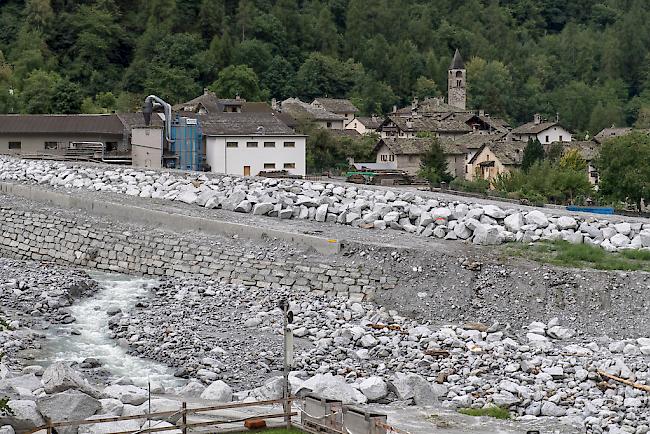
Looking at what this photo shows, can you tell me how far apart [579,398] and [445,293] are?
5961 mm

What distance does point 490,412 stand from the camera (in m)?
17.3

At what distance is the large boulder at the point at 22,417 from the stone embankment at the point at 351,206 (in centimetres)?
1294

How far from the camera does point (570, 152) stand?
5600cm

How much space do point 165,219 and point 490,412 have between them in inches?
523

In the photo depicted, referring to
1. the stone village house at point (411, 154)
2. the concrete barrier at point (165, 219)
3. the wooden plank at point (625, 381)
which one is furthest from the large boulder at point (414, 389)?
the stone village house at point (411, 154)

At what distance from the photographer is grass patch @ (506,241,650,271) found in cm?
2409

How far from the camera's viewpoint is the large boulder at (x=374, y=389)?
1783 centimetres

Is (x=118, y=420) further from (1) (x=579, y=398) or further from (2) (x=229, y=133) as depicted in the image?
(2) (x=229, y=133)

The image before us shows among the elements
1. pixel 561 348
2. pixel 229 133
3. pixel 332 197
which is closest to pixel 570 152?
pixel 229 133

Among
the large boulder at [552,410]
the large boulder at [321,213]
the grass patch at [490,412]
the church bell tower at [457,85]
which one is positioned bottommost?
the grass patch at [490,412]

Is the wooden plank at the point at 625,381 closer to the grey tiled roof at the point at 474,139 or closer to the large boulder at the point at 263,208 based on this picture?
the large boulder at the point at 263,208

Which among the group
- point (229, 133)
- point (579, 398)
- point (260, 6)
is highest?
point (260, 6)

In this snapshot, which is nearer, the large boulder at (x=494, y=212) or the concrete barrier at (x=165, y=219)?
the concrete barrier at (x=165, y=219)

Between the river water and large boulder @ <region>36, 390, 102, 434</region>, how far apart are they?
10.2 ft
